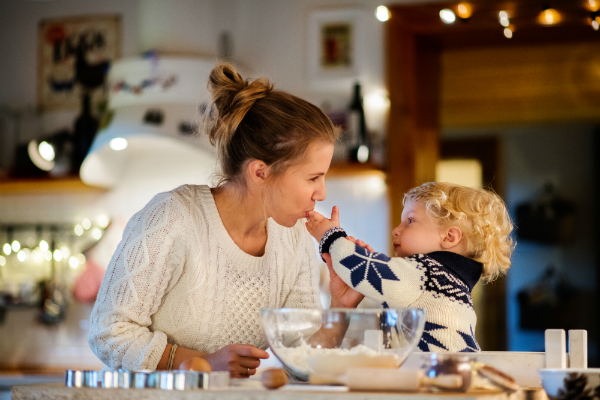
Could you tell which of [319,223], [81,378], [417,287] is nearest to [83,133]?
[319,223]

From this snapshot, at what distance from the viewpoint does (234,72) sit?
1.52m

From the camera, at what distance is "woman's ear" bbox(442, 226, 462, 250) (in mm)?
1545

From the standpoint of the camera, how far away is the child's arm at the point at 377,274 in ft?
4.33

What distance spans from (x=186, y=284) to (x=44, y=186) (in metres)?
2.40

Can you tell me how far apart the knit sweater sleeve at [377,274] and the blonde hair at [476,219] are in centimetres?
23

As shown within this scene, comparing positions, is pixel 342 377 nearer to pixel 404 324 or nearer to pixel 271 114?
pixel 404 324

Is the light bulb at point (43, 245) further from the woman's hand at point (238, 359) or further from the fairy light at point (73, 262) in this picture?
the woman's hand at point (238, 359)

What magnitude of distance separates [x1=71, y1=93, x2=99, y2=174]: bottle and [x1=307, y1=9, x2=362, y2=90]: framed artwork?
118 centimetres

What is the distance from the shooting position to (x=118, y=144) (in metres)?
3.23

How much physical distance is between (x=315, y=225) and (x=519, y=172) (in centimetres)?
447

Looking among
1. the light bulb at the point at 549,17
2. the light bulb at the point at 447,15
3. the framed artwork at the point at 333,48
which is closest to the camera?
the light bulb at the point at 549,17

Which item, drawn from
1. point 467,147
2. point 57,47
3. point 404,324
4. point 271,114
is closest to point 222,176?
point 271,114

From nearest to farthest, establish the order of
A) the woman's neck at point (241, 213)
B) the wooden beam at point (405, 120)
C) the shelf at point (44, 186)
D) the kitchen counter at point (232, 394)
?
1. the kitchen counter at point (232, 394)
2. the woman's neck at point (241, 213)
3. the wooden beam at point (405, 120)
4. the shelf at point (44, 186)

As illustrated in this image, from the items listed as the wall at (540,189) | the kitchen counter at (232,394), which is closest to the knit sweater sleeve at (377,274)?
the kitchen counter at (232,394)
